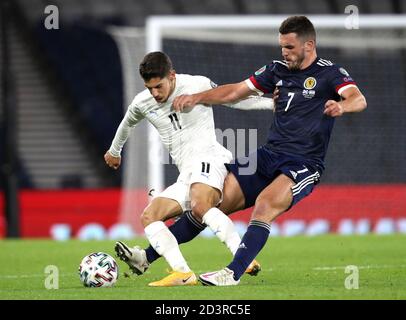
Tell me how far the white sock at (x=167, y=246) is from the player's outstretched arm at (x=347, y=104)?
1588 mm

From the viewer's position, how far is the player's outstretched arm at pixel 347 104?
287 inches

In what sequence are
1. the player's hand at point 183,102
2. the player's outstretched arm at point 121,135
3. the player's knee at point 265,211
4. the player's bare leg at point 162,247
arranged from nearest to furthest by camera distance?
1. the player's knee at point 265,211
2. the player's bare leg at point 162,247
3. the player's hand at point 183,102
4. the player's outstretched arm at point 121,135

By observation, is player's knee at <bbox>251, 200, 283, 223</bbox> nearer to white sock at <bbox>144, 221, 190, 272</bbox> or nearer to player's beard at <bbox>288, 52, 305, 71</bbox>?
white sock at <bbox>144, 221, 190, 272</bbox>

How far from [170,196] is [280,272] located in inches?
62.1

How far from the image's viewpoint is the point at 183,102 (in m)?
8.23

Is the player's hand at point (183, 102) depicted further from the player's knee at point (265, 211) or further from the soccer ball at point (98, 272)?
the soccer ball at point (98, 272)

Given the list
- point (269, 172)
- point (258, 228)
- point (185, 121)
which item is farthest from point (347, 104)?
point (185, 121)

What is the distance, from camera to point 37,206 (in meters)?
19.0

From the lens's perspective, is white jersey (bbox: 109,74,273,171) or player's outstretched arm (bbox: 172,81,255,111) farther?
white jersey (bbox: 109,74,273,171)

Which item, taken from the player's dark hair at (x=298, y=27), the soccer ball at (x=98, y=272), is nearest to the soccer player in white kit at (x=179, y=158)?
the soccer ball at (x=98, y=272)

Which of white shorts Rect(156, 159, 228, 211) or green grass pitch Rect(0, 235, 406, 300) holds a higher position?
white shorts Rect(156, 159, 228, 211)

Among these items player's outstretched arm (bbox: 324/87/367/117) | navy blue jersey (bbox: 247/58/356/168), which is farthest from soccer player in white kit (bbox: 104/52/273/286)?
player's outstretched arm (bbox: 324/87/367/117)

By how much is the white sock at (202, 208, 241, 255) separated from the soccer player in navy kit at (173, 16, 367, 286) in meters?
0.31

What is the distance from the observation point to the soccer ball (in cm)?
804
